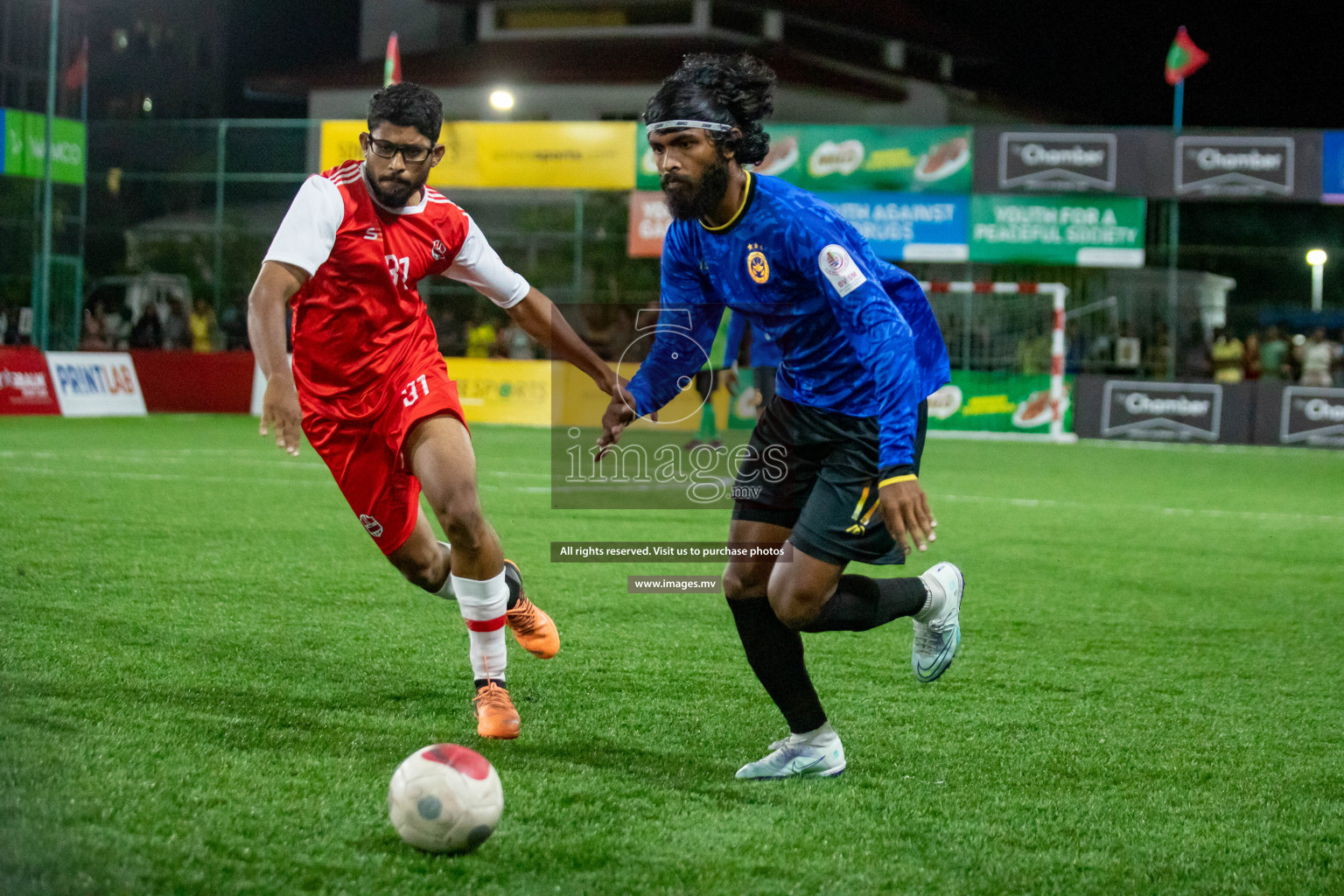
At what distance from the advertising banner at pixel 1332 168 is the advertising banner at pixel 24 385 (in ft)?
61.9

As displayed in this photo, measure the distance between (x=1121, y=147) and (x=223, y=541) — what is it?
17.6 m

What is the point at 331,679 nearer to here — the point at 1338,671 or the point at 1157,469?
the point at 1338,671

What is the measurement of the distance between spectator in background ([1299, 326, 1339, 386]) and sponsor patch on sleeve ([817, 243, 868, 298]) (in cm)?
2031

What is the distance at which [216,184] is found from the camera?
83.8 feet

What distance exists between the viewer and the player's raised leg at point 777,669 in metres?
4.14

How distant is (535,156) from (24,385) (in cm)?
885

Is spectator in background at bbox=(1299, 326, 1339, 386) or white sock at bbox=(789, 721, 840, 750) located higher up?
spectator in background at bbox=(1299, 326, 1339, 386)

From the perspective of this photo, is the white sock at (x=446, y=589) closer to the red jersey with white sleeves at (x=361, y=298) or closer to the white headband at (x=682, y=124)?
the red jersey with white sleeves at (x=361, y=298)

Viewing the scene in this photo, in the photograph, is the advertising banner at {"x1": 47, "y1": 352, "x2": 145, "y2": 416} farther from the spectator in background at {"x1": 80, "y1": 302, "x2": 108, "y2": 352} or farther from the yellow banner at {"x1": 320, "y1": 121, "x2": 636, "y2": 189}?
the yellow banner at {"x1": 320, "y1": 121, "x2": 636, "y2": 189}

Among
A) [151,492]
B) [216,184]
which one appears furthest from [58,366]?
[151,492]

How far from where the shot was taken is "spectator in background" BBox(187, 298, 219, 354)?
80.8ft

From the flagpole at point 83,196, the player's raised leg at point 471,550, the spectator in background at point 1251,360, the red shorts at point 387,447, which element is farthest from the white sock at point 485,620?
the flagpole at point 83,196

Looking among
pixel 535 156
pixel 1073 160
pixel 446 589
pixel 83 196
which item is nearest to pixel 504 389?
pixel 535 156

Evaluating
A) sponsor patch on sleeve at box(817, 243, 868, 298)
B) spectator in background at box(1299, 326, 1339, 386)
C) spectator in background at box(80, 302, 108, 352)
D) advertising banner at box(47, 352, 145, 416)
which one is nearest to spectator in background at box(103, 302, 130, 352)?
spectator in background at box(80, 302, 108, 352)
